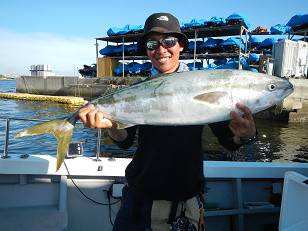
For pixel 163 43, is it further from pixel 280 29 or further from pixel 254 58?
pixel 280 29

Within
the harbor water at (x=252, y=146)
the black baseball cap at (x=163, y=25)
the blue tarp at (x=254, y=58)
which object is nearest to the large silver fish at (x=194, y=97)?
the black baseball cap at (x=163, y=25)

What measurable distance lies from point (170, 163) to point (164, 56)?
92cm

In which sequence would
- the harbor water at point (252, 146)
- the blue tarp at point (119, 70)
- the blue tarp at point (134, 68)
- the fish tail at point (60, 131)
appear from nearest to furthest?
the fish tail at point (60, 131) < the harbor water at point (252, 146) < the blue tarp at point (134, 68) < the blue tarp at point (119, 70)

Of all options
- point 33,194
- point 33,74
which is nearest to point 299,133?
point 33,194

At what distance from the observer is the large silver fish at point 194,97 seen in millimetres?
2650

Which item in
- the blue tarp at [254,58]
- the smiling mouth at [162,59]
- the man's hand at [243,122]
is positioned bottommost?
the man's hand at [243,122]

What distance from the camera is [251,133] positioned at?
2723 millimetres

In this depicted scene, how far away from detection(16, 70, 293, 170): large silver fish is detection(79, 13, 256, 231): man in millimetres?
124

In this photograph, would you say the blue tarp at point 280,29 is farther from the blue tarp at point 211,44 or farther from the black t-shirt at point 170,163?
the black t-shirt at point 170,163

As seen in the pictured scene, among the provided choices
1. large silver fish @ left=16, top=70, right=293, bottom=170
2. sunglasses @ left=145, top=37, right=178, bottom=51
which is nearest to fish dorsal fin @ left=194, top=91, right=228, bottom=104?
large silver fish @ left=16, top=70, right=293, bottom=170

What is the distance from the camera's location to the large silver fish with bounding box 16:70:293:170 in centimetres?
265

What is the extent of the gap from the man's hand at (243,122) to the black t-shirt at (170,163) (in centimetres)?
14

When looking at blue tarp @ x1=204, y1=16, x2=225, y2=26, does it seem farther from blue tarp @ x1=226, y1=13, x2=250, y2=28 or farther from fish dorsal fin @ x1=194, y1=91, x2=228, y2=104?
fish dorsal fin @ x1=194, y1=91, x2=228, y2=104

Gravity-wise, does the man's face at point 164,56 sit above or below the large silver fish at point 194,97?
above
